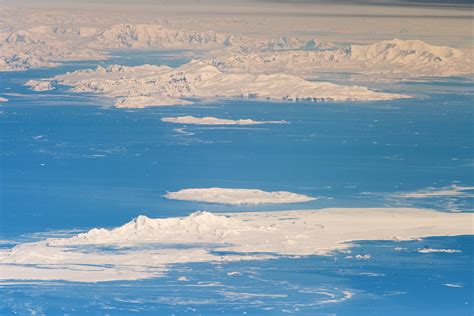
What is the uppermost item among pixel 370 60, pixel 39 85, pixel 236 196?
pixel 370 60

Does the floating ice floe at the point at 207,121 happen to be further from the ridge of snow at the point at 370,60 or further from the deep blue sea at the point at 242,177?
the ridge of snow at the point at 370,60

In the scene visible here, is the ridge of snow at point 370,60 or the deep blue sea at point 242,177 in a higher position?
the ridge of snow at point 370,60

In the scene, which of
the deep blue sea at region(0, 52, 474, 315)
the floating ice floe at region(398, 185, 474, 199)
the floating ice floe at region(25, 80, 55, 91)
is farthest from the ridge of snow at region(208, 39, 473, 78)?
the floating ice floe at region(398, 185, 474, 199)

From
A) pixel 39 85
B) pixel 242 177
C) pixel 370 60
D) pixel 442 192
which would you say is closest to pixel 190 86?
pixel 39 85

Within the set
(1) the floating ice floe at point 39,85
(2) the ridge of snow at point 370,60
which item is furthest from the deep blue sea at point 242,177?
(2) the ridge of snow at point 370,60

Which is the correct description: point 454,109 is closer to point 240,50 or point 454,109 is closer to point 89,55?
point 240,50

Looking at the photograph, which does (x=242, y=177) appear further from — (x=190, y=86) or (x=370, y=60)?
(x=370, y=60)
